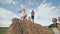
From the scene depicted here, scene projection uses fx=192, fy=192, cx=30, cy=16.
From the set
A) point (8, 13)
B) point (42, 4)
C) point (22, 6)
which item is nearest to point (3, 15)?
point (8, 13)

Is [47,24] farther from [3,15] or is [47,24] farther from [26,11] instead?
[3,15]

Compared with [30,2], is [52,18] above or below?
below

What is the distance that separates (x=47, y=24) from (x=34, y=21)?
0.35 metres

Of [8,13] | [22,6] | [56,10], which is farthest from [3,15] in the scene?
[56,10]

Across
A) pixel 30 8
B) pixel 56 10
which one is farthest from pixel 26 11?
pixel 56 10

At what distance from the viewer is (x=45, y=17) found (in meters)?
5.04

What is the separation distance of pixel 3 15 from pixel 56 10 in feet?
4.60

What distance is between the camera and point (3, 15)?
5086mm

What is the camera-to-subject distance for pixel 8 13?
508 centimetres

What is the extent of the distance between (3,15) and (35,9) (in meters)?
0.86

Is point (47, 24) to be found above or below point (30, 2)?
below

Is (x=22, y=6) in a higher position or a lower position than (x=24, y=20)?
higher

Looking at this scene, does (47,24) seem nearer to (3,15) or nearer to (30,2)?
(30,2)

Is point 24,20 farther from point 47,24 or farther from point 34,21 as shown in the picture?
point 47,24
